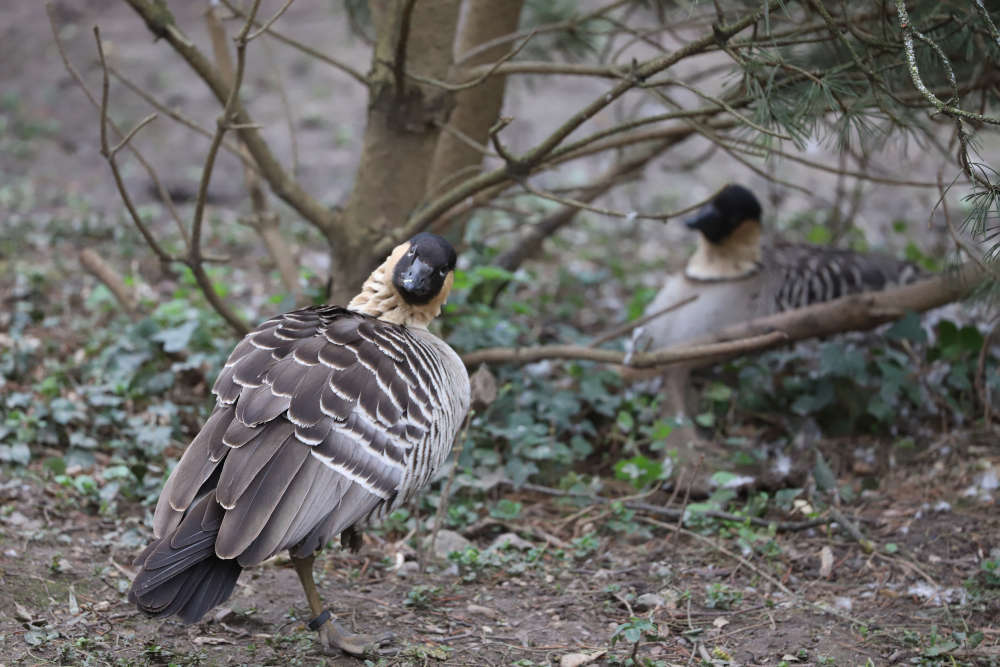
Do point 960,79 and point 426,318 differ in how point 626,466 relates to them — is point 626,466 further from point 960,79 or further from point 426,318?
point 960,79

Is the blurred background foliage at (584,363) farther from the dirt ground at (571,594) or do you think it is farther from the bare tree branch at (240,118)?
the bare tree branch at (240,118)

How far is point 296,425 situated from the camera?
11.2 feet

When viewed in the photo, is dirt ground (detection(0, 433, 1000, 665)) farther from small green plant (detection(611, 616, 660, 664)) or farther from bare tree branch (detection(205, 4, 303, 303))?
bare tree branch (detection(205, 4, 303, 303))

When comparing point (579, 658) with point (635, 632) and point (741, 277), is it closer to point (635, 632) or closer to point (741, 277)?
point (635, 632)

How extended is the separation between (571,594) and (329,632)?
1.09 meters

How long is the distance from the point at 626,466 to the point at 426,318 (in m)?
1.36

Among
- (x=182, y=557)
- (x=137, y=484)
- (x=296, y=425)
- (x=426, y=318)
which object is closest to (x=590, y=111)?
(x=426, y=318)

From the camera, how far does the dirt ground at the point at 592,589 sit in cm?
360

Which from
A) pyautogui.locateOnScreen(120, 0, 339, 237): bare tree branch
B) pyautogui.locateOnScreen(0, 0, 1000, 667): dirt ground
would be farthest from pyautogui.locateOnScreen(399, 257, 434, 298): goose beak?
pyautogui.locateOnScreen(0, 0, 1000, 667): dirt ground

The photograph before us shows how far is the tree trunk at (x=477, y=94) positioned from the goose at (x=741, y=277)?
5.16ft

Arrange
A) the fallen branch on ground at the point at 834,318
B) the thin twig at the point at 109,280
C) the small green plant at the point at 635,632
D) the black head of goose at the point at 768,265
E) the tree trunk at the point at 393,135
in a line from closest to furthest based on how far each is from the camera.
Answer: the small green plant at the point at 635,632, the tree trunk at the point at 393,135, the fallen branch on ground at the point at 834,318, the thin twig at the point at 109,280, the black head of goose at the point at 768,265

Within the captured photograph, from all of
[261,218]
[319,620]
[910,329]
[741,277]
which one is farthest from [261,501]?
[741,277]

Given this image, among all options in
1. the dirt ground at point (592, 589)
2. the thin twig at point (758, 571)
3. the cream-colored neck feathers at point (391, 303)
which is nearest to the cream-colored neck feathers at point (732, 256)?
the dirt ground at point (592, 589)

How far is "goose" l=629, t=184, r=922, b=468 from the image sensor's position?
21.0 ft
